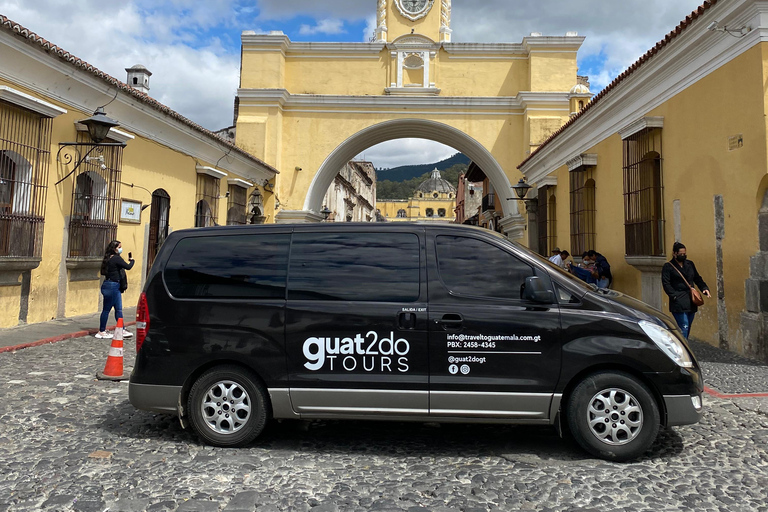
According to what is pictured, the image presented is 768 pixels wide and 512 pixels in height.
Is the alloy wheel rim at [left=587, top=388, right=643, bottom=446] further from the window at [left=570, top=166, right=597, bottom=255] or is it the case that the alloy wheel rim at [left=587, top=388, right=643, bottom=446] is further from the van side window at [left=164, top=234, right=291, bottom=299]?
the window at [left=570, top=166, right=597, bottom=255]

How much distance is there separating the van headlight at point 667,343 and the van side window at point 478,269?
2.90 feet

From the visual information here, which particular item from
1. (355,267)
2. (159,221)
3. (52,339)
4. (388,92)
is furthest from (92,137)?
(388,92)

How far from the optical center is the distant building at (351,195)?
116 feet

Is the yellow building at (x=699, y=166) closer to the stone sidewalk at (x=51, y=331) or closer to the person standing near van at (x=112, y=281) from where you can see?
the person standing near van at (x=112, y=281)

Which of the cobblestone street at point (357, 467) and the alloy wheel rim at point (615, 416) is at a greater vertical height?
the alloy wheel rim at point (615, 416)

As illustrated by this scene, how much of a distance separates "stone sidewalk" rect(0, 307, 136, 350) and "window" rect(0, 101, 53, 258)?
3.97 feet

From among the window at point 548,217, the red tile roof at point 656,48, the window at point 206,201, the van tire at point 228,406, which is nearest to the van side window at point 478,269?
the van tire at point 228,406

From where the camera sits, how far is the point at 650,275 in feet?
31.5

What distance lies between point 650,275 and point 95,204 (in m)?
10.9

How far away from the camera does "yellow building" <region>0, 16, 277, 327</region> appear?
837 centimetres

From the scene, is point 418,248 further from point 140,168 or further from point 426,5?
point 426,5

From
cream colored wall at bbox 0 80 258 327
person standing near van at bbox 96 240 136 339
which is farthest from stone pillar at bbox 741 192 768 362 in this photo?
cream colored wall at bbox 0 80 258 327

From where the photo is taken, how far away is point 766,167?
6.55 m

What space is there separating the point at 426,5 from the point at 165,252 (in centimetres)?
1930
